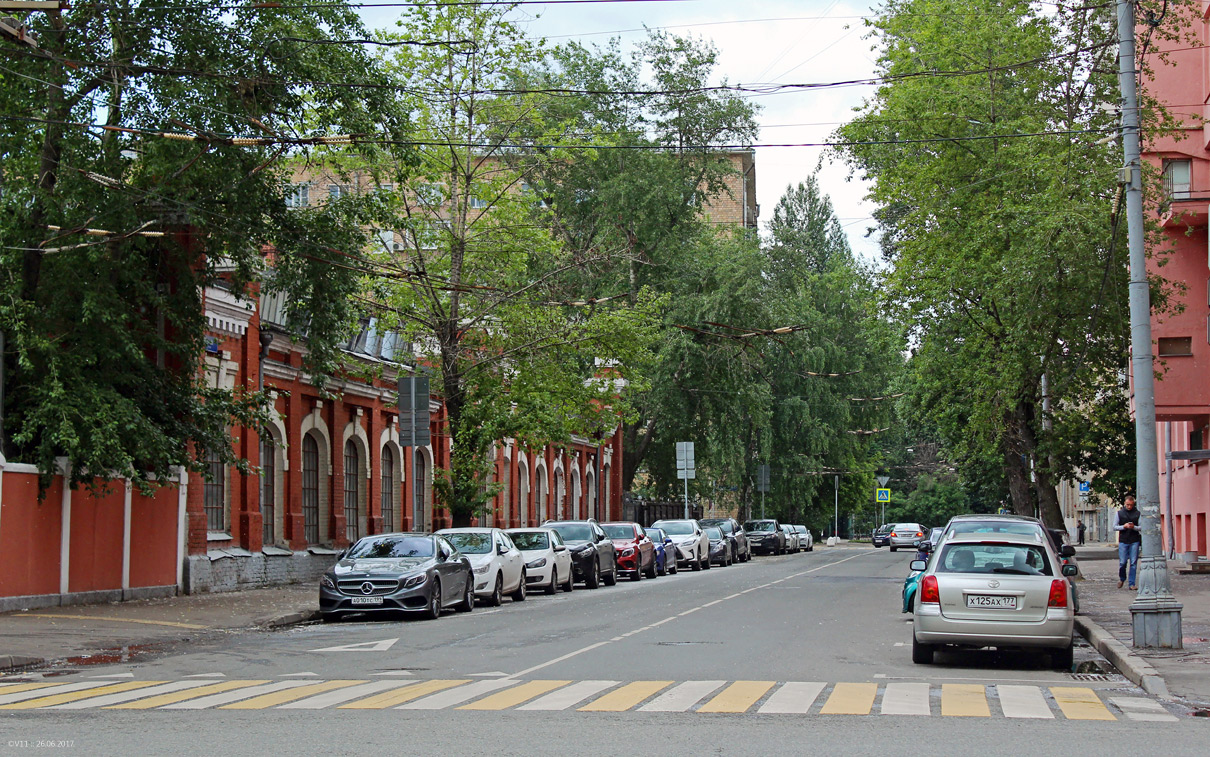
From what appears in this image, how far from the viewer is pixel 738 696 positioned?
11320 mm

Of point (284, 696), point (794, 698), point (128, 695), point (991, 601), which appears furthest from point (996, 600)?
point (128, 695)

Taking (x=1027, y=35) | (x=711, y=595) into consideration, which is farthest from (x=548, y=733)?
(x=1027, y=35)

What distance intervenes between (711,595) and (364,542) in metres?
8.08

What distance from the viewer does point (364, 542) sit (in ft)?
73.7

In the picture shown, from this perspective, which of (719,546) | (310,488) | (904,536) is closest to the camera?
(310,488)

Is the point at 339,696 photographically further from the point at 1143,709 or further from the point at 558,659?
the point at 1143,709

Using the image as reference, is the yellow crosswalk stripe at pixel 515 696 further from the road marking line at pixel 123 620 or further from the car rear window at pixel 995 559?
the road marking line at pixel 123 620

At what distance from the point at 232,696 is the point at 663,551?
91.5 ft

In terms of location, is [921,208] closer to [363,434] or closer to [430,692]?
[363,434]

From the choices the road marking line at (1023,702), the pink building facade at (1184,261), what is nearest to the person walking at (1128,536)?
the pink building facade at (1184,261)

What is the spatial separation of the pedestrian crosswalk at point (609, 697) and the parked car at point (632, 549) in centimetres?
2204

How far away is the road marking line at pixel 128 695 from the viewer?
419 inches

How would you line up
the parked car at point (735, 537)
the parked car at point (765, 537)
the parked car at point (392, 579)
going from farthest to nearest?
the parked car at point (765, 537) < the parked car at point (735, 537) < the parked car at point (392, 579)

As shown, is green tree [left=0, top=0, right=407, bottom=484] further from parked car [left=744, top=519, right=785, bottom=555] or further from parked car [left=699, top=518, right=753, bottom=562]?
parked car [left=744, top=519, right=785, bottom=555]
